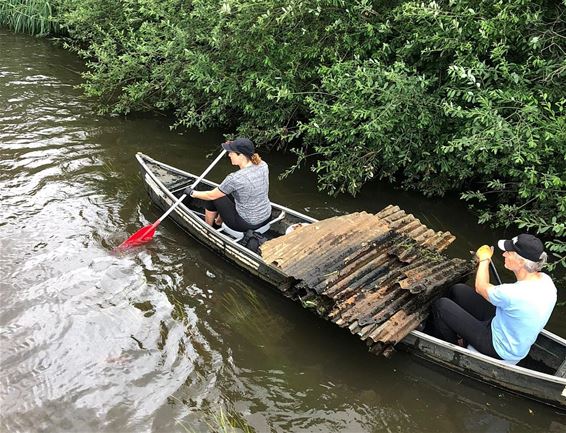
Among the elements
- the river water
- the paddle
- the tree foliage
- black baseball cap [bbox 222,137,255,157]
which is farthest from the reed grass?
black baseball cap [bbox 222,137,255,157]

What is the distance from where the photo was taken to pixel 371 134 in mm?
8062

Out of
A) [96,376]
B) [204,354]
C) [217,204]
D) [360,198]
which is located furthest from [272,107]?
[96,376]

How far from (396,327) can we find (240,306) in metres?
2.40

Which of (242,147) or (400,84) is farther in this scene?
(400,84)

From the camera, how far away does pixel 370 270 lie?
21.3 feet

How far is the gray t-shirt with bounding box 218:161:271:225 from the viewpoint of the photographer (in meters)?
7.52

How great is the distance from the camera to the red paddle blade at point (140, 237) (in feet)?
27.3

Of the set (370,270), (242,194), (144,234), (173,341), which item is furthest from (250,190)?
(173,341)

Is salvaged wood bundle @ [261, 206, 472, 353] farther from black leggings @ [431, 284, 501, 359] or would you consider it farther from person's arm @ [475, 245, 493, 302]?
person's arm @ [475, 245, 493, 302]

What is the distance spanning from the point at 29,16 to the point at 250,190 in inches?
549

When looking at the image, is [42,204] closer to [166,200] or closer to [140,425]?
[166,200]

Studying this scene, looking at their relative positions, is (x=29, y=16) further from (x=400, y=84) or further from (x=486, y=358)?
(x=486, y=358)

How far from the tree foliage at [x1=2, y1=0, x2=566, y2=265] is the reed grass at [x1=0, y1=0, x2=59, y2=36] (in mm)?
7363

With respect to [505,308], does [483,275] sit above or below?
above
